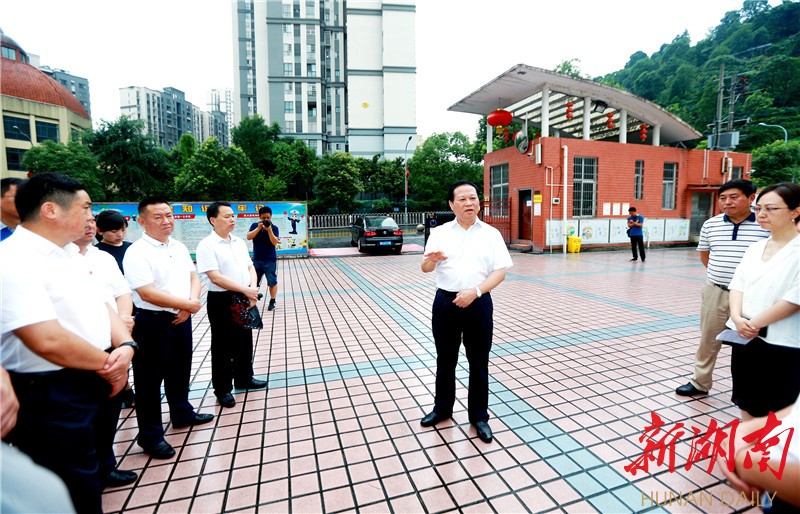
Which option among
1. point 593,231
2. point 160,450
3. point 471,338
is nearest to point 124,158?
point 593,231

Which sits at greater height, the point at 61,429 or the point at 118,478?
the point at 61,429

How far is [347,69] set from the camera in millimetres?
46406

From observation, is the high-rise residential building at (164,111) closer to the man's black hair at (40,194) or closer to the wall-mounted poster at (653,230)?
the wall-mounted poster at (653,230)

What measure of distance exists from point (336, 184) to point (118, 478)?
2419 centimetres

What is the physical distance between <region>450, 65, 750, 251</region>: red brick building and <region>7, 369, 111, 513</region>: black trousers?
45.1ft

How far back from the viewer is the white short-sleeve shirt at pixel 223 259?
3266 millimetres

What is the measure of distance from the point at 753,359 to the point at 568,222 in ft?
40.5

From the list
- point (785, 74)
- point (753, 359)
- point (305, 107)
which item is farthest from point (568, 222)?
point (305, 107)

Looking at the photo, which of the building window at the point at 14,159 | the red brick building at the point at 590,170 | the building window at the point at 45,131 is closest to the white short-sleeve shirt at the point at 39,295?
the red brick building at the point at 590,170

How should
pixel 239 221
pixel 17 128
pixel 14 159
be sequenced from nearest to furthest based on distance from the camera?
1. pixel 239 221
2. pixel 17 128
3. pixel 14 159

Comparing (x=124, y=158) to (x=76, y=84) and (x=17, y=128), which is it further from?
(x=76, y=84)

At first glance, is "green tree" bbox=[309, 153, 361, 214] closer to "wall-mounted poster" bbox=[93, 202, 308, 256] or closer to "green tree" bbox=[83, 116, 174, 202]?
A: "green tree" bbox=[83, 116, 174, 202]

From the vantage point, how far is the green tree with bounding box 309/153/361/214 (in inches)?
1008

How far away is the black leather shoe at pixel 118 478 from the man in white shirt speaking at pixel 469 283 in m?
1.96
